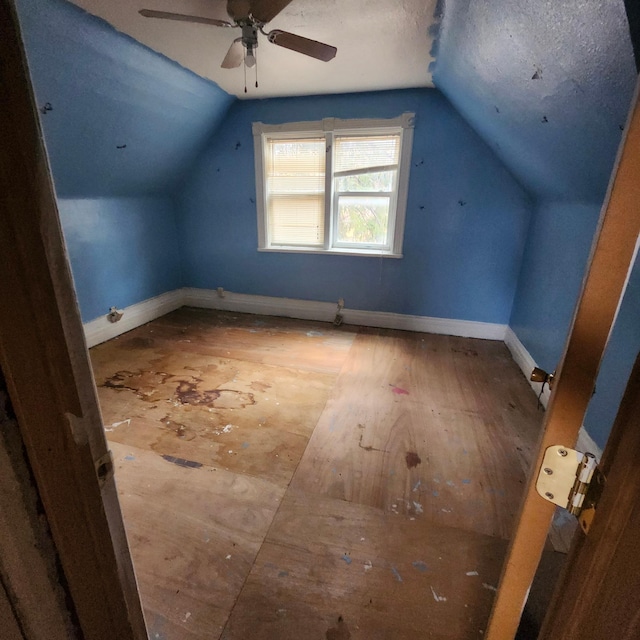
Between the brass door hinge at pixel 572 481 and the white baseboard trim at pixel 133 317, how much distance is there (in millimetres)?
3231

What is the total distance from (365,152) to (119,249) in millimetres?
2647

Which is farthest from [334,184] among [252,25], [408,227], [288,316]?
[252,25]

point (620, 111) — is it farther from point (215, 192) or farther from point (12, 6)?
point (215, 192)

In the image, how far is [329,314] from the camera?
150 inches

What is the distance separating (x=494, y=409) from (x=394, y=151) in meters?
2.48

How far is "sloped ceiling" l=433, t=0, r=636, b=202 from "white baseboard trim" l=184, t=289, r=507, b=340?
142cm

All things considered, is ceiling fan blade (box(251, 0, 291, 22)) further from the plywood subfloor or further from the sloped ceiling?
the plywood subfloor

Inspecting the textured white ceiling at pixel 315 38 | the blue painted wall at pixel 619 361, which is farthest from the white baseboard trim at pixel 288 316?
the textured white ceiling at pixel 315 38

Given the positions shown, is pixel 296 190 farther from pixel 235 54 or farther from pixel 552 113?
pixel 552 113

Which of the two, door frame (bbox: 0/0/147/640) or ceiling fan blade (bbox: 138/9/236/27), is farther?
ceiling fan blade (bbox: 138/9/236/27)

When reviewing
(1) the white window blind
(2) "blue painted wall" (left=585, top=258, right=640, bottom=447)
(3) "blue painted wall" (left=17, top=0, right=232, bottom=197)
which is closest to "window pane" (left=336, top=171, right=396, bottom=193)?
(1) the white window blind

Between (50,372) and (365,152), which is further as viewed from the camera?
(365,152)

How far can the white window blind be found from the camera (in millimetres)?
3420

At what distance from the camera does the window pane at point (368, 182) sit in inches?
130
